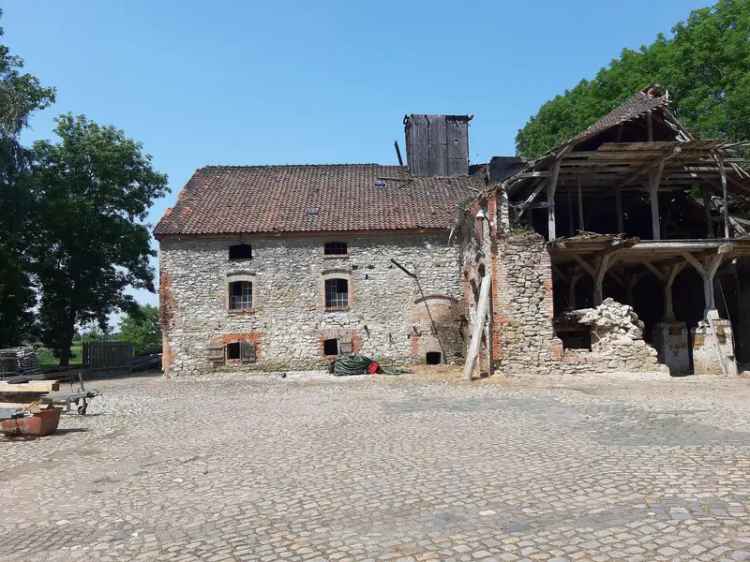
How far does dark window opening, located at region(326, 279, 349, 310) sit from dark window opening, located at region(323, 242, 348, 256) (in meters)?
1.06

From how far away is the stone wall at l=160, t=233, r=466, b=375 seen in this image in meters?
21.0

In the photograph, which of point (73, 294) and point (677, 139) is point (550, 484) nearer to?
point (677, 139)

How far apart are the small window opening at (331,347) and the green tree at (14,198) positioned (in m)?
13.0

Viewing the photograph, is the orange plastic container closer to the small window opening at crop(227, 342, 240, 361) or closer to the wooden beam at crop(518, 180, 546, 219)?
the small window opening at crop(227, 342, 240, 361)

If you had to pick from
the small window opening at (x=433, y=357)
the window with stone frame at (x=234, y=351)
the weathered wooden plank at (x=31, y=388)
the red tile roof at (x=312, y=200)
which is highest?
the red tile roof at (x=312, y=200)

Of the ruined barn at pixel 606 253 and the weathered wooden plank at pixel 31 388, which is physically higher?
the ruined barn at pixel 606 253

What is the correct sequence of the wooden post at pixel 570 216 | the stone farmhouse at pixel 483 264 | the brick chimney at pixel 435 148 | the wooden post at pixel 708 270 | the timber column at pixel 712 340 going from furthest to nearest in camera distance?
the brick chimney at pixel 435 148 < the wooden post at pixel 570 216 < the wooden post at pixel 708 270 < the timber column at pixel 712 340 < the stone farmhouse at pixel 483 264

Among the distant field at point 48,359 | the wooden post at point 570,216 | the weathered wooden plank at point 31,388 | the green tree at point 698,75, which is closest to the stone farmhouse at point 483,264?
the wooden post at point 570,216

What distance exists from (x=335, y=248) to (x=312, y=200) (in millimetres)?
2952

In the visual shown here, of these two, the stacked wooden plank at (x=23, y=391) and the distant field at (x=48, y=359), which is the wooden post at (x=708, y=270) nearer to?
the stacked wooden plank at (x=23, y=391)

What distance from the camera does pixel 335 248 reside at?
71.2ft

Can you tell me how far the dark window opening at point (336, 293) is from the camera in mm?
21406

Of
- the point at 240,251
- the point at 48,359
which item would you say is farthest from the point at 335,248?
the point at 48,359

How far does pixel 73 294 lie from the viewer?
26.3 meters
